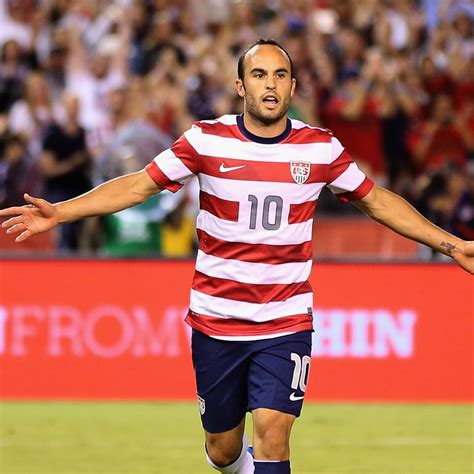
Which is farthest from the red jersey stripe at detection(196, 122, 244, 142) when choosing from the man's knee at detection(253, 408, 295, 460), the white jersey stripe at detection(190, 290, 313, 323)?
the man's knee at detection(253, 408, 295, 460)

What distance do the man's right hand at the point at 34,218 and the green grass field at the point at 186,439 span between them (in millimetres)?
3080

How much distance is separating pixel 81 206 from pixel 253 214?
868 mm

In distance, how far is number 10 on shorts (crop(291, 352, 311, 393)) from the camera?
6.96 meters

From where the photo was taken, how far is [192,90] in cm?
1583

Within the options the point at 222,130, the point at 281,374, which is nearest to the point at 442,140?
the point at 222,130

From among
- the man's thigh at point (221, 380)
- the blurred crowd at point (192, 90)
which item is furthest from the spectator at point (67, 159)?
the man's thigh at point (221, 380)

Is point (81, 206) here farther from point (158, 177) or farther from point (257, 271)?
point (257, 271)

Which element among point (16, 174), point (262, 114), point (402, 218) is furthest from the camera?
point (16, 174)

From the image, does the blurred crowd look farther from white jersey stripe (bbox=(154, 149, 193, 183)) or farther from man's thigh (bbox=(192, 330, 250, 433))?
white jersey stripe (bbox=(154, 149, 193, 183))

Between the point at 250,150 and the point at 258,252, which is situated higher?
the point at 250,150

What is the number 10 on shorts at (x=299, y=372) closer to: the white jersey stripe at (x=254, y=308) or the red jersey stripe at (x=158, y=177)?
the white jersey stripe at (x=254, y=308)

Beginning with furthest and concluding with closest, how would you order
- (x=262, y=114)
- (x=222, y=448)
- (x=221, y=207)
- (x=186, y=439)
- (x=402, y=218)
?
(x=186, y=439) → (x=222, y=448) → (x=402, y=218) → (x=221, y=207) → (x=262, y=114)

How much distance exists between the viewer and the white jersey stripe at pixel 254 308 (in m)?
7.02

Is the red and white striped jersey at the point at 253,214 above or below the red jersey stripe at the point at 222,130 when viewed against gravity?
below
